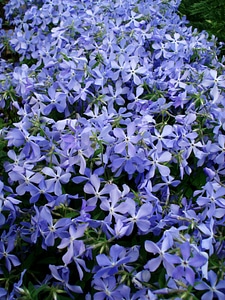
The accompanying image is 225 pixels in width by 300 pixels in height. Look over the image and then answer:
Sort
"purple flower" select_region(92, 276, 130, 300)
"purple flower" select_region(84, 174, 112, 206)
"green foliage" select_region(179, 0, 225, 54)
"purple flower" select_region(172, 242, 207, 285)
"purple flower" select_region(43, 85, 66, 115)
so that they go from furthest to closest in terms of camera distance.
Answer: "green foliage" select_region(179, 0, 225, 54) → "purple flower" select_region(43, 85, 66, 115) → "purple flower" select_region(84, 174, 112, 206) → "purple flower" select_region(92, 276, 130, 300) → "purple flower" select_region(172, 242, 207, 285)

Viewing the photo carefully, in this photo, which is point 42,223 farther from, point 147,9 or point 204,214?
point 147,9

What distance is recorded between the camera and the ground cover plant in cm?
139

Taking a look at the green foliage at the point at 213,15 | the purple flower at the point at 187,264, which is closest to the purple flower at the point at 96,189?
the purple flower at the point at 187,264

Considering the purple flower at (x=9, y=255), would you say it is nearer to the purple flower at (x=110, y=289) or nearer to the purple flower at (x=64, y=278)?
the purple flower at (x=64, y=278)

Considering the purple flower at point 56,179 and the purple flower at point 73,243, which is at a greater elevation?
the purple flower at point 56,179

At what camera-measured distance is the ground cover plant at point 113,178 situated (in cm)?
139

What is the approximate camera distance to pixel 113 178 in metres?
1.70

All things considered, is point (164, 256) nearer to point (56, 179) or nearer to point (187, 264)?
point (187, 264)

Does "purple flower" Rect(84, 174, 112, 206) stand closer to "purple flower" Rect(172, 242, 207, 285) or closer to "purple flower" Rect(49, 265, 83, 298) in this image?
"purple flower" Rect(49, 265, 83, 298)

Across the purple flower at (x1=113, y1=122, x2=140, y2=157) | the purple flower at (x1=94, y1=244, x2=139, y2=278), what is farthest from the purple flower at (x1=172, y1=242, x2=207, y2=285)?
the purple flower at (x1=113, y1=122, x2=140, y2=157)

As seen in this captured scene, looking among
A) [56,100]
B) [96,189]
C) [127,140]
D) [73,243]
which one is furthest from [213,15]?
[73,243]

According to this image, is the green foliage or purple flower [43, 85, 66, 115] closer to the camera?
purple flower [43, 85, 66, 115]

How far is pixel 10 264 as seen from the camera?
62.6 inches

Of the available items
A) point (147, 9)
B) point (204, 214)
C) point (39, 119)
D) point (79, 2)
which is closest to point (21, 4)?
point (79, 2)
